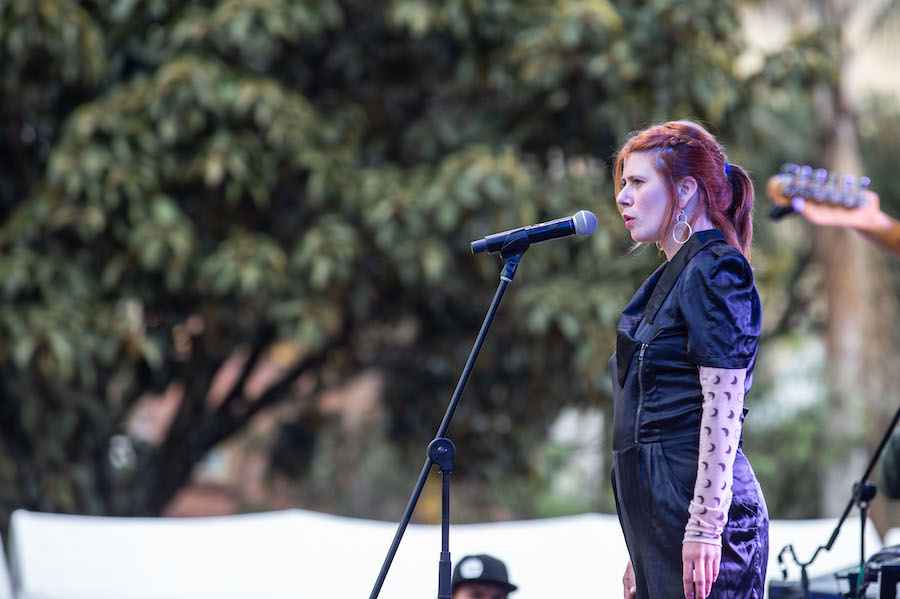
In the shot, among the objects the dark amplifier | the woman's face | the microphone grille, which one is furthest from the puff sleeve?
the dark amplifier

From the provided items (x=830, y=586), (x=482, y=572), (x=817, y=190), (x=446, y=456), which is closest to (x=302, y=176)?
(x=817, y=190)

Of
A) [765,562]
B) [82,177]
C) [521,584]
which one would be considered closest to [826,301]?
[521,584]

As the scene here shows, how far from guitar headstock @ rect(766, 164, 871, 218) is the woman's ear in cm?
203

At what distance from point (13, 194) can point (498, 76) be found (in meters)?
2.81

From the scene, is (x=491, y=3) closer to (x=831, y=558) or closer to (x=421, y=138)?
(x=421, y=138)

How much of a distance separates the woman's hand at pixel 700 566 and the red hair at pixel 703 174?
0.66m

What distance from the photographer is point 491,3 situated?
5.87 meters

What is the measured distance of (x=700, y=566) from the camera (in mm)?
2037

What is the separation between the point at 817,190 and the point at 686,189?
222 cm

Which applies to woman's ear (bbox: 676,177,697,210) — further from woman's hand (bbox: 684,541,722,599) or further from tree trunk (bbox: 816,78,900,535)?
tree trunk (bbox: 816,78,900,535)

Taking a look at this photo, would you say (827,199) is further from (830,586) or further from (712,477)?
(712,477)

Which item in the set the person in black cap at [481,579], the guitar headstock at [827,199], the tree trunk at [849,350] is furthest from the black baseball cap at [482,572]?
the tree trunk at [849,350]

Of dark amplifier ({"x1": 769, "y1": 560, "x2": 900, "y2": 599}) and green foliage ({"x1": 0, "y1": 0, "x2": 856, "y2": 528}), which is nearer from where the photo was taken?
dark amplifier ({"x1": 769, "y1": 560, "x2": 900, "y2": 599})

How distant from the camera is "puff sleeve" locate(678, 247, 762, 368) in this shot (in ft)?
6.89
